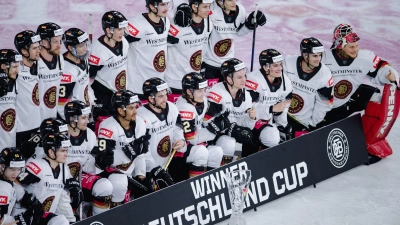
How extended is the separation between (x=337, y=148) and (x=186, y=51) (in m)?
1.73

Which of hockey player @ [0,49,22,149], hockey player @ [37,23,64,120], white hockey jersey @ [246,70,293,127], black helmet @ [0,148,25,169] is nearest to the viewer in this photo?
black helmet @ [0,148,25,169]

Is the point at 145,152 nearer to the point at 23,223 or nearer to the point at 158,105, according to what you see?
the point at 158,105

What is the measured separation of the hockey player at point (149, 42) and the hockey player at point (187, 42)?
98mm

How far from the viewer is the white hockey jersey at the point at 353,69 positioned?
32.3 feet

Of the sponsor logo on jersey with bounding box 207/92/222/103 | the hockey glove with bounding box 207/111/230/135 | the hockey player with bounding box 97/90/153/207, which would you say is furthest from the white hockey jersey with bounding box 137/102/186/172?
the sponsor logo on jersey with bounding box 207/92/222/103

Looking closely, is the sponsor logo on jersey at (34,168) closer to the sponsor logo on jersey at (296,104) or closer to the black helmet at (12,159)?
the black helmet at (12,159)

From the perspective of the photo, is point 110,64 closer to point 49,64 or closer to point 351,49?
point 49,64

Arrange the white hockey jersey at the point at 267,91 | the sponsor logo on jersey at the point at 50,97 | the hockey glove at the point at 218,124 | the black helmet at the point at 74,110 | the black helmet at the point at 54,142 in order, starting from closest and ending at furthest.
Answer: the black helmet at the point at 54,142, the black helmet at the point at 74,110, the sponsor logo on jersey at the point at 50,97, the hockey glove at the point at 218,124, the white hockey jersey at the point at 267,91

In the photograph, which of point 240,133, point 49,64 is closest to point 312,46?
point 240,133

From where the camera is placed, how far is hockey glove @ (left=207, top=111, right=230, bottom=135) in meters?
9.00

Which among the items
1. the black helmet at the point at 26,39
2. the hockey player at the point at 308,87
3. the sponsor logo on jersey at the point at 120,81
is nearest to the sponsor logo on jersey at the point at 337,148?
the hockey player at the point at 308,87

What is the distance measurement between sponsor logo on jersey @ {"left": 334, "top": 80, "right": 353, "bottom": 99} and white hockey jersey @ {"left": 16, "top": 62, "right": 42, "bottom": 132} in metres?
2.89

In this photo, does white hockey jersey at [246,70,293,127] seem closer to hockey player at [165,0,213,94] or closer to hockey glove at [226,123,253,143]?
hockey glove at [226,123,253,143]

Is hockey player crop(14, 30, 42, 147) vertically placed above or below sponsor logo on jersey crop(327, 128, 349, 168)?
above
